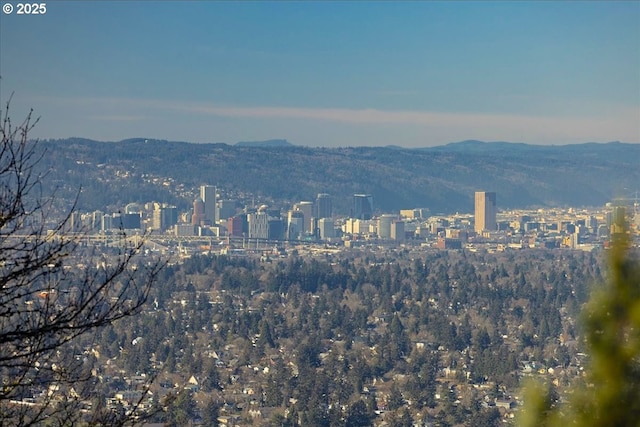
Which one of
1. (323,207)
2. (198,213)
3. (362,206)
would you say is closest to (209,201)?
(198,213)

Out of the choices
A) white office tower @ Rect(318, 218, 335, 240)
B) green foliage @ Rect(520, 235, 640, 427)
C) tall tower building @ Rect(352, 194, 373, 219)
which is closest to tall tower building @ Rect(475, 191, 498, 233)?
white office tower @ Rect(318, 218, 335, 240)

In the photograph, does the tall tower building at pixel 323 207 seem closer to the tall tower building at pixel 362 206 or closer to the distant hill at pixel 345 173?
the tall tower building at pixel 362 206

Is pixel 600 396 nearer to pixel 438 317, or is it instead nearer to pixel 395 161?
pixel 438 317

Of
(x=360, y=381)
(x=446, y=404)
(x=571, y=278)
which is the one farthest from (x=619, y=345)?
(x=571, y=278)

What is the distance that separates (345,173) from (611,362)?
93.3m

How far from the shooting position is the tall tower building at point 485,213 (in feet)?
248

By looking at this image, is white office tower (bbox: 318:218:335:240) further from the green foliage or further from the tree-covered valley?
the green foliage

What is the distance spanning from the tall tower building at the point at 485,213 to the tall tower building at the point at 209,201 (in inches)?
631

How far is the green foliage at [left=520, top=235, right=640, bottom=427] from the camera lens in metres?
3.12

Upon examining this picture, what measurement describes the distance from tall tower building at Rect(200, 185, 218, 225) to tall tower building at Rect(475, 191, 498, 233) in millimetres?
16021

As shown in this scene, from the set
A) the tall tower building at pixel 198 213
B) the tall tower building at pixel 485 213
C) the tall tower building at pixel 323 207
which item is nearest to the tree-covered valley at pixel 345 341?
the tall tower building at pixel 198 213

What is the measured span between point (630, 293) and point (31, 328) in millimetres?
2051

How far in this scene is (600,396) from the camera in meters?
3.14


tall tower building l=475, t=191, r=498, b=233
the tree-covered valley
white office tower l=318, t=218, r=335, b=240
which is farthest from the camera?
tall tower building l=475, t=191, r=498, b=233
